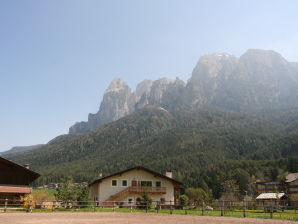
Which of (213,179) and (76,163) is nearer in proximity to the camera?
(213,179)

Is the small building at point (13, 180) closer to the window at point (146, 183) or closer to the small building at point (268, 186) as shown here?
the window at point (146, 183)

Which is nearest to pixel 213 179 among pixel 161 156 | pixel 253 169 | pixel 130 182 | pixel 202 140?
pixel 253 169

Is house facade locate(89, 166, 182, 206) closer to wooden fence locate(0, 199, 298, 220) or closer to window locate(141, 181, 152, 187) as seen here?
window locate(141, 181, 152, 187)

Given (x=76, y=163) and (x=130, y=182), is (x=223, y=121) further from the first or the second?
(x=130, y=182)

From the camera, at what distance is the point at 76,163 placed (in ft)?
530

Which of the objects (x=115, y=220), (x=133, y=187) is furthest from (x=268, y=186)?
(x=115, y=220)

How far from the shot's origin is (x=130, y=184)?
47.8 m

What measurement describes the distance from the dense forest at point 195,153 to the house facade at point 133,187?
5536cm

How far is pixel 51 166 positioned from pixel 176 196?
121377mm

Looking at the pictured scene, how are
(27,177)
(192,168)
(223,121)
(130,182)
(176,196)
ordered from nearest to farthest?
(27,177) < (130,182) < (176,196) < (192,168) < (223,121)

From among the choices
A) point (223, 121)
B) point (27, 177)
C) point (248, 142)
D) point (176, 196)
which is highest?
point (223, 121)

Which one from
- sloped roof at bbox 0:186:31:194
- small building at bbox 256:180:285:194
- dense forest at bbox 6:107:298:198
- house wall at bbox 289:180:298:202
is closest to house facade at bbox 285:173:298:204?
house wall at bbox 289:180:298:202

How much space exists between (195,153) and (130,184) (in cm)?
9993

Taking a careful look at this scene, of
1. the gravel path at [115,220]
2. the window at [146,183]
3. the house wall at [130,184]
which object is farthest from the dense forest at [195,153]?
the gravel path at [115,220]
